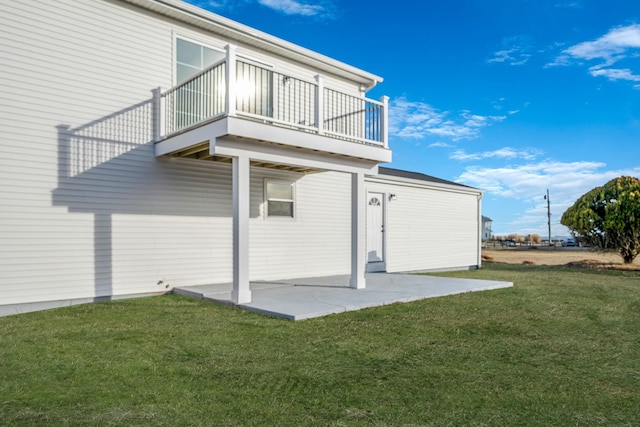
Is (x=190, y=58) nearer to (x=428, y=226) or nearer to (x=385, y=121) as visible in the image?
(x=385, y=121)

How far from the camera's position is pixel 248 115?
258 inches

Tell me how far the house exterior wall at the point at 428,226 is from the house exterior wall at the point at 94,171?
213 inches

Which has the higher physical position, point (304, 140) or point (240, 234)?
point (304, 140)

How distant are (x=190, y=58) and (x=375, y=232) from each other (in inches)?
258

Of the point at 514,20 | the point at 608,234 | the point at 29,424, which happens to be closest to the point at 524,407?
the point at 29,424

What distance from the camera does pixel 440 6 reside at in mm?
11695

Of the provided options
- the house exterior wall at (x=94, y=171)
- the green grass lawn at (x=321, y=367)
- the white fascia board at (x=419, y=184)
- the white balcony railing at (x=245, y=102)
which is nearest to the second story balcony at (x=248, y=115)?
the white balcony railing at (x=245, y=102)

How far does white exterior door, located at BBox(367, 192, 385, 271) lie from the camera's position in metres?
12.0

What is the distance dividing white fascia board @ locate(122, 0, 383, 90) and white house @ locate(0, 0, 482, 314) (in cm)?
3

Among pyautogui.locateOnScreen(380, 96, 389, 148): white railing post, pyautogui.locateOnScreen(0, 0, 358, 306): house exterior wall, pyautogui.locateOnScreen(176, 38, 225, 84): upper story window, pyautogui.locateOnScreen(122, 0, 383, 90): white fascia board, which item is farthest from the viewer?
pyautogui.locateOnScreen(380, 96, 389, 148): white railing post

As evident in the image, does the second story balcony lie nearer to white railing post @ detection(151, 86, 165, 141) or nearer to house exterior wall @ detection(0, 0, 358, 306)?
white railing post @ detection(151, 86, 165, 141)

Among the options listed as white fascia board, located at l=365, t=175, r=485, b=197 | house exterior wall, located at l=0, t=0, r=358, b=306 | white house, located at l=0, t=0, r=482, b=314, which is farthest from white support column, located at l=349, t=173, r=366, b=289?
white fascia board, located at l=365, t=175, r=485, b=197

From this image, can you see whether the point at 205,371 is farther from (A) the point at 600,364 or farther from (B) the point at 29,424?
(A) the point at 600,364

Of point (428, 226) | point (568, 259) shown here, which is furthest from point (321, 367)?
point (568, 259)
